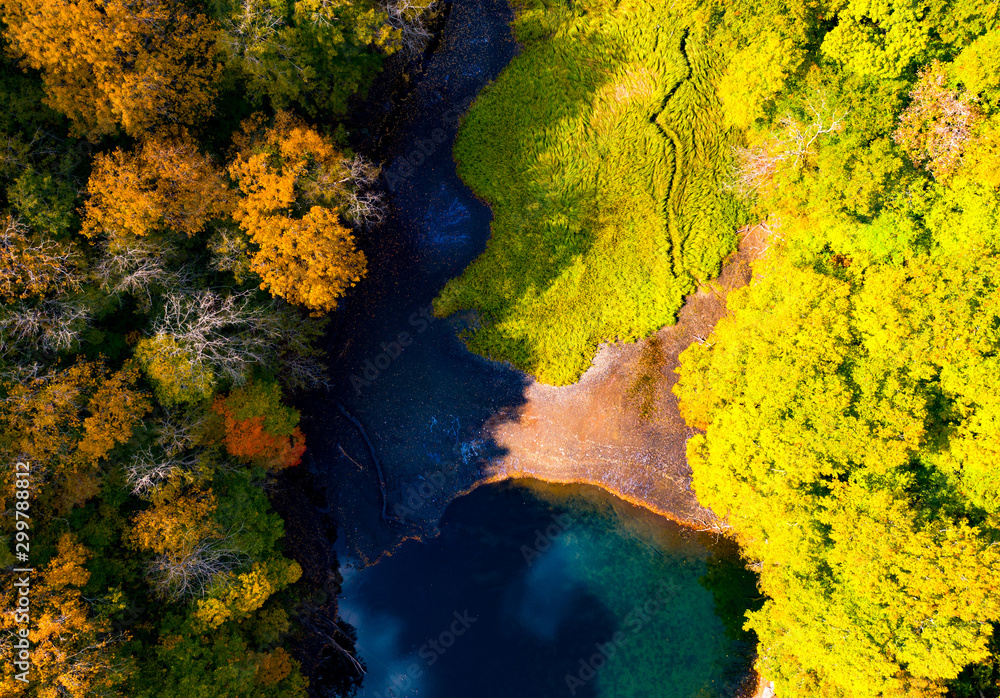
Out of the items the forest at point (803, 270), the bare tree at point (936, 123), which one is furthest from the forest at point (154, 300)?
the bare tree at point (936, 123)

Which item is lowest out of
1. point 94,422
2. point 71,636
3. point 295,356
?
point 71,636

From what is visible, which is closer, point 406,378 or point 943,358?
point 943,358

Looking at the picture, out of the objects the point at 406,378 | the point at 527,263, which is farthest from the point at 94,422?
the point at 527,263

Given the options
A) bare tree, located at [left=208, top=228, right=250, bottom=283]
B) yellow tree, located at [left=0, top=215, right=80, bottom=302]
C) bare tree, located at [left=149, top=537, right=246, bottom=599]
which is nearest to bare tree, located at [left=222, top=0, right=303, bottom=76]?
bare tree, located at [left=208, top=228, right=250, bottom=283]

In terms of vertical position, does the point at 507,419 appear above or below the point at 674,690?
above

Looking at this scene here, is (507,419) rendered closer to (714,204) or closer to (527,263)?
(527,263)

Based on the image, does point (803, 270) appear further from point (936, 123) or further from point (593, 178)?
point (593, 178)

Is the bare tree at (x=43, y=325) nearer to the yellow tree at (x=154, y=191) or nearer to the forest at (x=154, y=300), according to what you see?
the forest at (x=154, y=300)

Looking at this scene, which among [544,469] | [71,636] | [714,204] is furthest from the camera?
[544,469]
